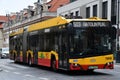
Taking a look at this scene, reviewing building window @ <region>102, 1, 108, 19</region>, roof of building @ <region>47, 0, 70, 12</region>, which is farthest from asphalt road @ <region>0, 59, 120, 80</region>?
roof of building @ <region>47, 0, 70, 12</region>

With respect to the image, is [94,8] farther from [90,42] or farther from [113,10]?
[90,42]

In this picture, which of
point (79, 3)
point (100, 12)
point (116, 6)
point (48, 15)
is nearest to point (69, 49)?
point (116, 6)

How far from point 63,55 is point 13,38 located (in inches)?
660

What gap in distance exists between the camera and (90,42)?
20906 millimetres

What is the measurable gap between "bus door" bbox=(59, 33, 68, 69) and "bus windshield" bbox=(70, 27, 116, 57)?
0.57m

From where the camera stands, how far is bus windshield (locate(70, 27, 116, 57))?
20844 mm

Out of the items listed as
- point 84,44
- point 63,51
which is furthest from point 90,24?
point 63,51

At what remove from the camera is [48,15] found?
86938 mm

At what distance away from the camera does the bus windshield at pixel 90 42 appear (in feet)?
68.4

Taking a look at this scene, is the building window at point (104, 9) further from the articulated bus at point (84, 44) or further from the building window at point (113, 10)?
the articulated bus at point (84, 44)

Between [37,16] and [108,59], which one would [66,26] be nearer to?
[108,59]

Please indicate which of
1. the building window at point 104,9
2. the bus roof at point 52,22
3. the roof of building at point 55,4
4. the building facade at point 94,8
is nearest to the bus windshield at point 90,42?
the bus roof at point 52,22

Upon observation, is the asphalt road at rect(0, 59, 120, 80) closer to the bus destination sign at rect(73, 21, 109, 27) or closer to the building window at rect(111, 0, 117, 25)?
the bus destination sign at rect(73, 21, 109, 27)

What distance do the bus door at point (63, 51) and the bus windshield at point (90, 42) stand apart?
572 mm
